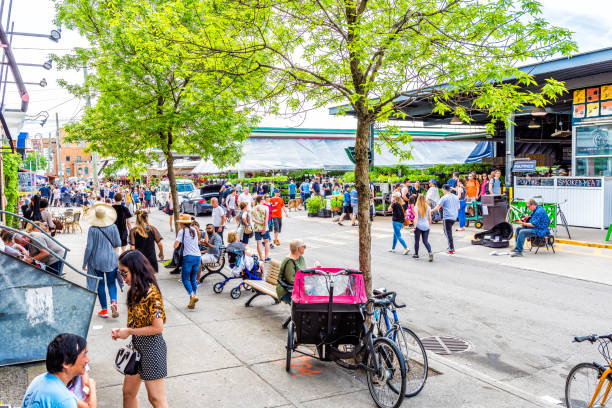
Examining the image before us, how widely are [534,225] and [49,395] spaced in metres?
13.1

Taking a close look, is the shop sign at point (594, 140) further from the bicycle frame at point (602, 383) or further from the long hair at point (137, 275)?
the long hair at point (137, 275)

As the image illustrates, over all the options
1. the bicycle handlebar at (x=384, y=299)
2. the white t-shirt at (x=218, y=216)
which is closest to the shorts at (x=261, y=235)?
the white t-shirt at (x=218, y=216)

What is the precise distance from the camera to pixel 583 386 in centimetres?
475

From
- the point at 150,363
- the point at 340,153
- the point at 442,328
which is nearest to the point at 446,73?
the point at 442,328

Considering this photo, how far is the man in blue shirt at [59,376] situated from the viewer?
9.64 feet

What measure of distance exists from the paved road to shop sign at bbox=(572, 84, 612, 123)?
801 cm

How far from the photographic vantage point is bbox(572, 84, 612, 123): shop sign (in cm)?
1894

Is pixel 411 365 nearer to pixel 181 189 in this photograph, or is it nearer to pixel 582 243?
pixel 582 243

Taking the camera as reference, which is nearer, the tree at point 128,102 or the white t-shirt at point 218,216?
the tree at point 128,102

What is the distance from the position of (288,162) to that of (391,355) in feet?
110

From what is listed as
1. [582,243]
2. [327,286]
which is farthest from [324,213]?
[327,286]

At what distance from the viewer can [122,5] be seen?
11.6 metres

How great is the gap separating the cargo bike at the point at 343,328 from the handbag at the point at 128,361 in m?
1.95

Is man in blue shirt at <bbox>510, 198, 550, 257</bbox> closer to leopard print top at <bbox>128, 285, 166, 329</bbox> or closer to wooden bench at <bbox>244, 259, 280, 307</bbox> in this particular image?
wooden bench at <bbox>244, 259, 280, 307</bbox>
